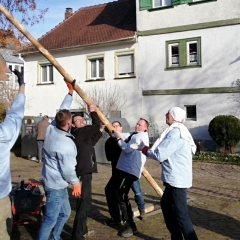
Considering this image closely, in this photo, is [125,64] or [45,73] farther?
[45,73]

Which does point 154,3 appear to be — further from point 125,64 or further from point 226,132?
point 226,132

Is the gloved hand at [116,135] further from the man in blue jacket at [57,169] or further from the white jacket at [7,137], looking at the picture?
the white jacket at [7,137]

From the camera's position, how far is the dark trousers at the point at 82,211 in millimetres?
5863

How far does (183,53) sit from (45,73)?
1006cm

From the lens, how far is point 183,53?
2039 cm

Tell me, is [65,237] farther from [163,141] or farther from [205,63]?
[205,63]

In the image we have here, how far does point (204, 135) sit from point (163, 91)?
314 centimetres

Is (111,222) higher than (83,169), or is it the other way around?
(83,169)

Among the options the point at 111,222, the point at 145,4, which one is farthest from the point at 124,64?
the point at 111,222

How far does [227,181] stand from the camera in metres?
11.3

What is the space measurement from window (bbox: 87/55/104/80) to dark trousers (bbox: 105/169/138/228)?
1750 cm

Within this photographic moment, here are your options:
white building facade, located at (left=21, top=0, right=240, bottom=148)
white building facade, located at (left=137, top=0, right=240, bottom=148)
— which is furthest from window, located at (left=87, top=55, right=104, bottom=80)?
white building facade, located at (left=137, top=0, right=240, bottom=148)

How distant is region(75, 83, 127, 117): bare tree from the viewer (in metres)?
22.4

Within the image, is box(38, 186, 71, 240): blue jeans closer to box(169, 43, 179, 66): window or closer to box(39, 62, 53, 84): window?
box(169, 43, 179, 66): window
